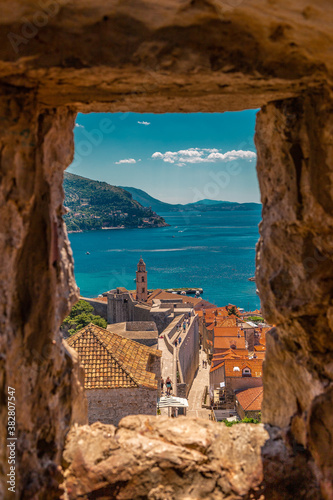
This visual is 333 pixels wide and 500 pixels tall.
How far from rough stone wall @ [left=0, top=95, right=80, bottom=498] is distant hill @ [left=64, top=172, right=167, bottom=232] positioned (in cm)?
14002

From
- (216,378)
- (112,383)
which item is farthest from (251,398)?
(112,383)

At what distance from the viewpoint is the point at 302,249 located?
377 centimetres

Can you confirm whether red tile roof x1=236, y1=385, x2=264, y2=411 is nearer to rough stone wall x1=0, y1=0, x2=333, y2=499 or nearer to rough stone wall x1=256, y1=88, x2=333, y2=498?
rough stone wall x1=0, y1=0, x2=333, y2=499

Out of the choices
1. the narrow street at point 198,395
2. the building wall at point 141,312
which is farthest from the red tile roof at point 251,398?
the building wall at point 141,312

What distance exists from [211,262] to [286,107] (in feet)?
352

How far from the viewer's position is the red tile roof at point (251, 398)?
763 inches

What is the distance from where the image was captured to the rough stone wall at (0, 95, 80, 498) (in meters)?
3.27

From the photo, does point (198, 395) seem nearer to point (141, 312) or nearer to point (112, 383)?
point (141, 312)

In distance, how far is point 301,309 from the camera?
12.6ft

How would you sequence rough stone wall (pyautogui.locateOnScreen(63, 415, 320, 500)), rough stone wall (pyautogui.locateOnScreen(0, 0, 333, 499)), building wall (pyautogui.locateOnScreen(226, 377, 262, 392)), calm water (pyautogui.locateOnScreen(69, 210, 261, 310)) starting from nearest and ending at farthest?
rough stone wall (pyautogui.locateOnScreen(0, 0, 333, 499)) → rough stone wall (pyautogui.locateOnScreen(63, 415, 320, 500)) → building wall (pyautogui.locateOnScreen(226, 377, 262, 392)) → calm water (pyautogui.locateOnScreen(69, 210, 261, 310))

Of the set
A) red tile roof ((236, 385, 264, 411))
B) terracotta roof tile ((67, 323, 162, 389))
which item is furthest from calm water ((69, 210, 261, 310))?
terracotta roof tile ((67, 323, 162, 389))

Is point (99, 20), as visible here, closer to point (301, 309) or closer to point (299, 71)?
point (299, 71)

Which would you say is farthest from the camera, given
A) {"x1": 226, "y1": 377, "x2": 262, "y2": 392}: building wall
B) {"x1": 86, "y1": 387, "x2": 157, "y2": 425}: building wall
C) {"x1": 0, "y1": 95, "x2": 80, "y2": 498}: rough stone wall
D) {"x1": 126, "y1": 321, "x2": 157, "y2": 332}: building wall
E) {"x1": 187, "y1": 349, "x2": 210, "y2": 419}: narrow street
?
{"x1": 126, "y1": 321, "x2": 157, "y2": 332}: building wall

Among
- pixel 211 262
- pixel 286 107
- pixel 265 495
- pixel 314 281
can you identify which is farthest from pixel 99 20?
pixel 211 262
